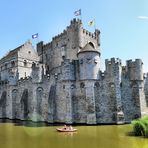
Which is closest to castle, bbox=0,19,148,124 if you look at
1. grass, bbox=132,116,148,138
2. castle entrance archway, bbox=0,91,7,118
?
castle entrance archway, bbox=0,91,7,118

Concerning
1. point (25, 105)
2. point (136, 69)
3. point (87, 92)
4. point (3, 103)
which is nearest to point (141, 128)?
point (87, 92)

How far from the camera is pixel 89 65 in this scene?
32531 millimetres

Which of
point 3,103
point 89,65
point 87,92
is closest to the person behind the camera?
point 87,92

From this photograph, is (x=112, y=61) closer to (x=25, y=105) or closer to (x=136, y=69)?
(x=136, y=69)

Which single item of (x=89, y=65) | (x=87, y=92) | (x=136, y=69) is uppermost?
(x=89, y=65)

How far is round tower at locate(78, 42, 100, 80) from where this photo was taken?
32.4m

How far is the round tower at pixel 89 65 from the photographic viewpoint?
1276 inches

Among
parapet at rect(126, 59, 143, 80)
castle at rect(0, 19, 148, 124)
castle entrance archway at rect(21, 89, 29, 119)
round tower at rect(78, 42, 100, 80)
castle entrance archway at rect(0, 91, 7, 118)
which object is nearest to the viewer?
castle at rect(0, 19, 148, 124)

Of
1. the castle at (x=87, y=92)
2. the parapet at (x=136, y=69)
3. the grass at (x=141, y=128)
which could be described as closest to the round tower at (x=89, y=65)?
the castle at (x=87, y=92)

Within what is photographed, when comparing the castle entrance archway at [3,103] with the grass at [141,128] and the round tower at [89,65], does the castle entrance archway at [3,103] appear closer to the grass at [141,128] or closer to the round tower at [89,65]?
the round tower at [89,65]

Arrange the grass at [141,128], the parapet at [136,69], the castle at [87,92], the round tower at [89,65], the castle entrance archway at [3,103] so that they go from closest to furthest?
the grass at [141,128]
the castle at [87,92]
the round tower at [89,65]
the parapet at [136,69]
the castle entrance archway at [3,103]

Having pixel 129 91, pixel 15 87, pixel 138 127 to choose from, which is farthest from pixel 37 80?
pixel 138 127

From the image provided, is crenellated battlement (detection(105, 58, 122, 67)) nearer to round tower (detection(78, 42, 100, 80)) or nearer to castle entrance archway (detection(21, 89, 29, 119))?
round tower (detection(78, 42, 100, 80))

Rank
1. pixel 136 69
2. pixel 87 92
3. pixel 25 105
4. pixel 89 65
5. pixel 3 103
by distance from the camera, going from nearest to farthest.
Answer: pixel 87 92 → pixel 89 65 → pixel 136 69 → pixel 25 105 → pixel 3 103
